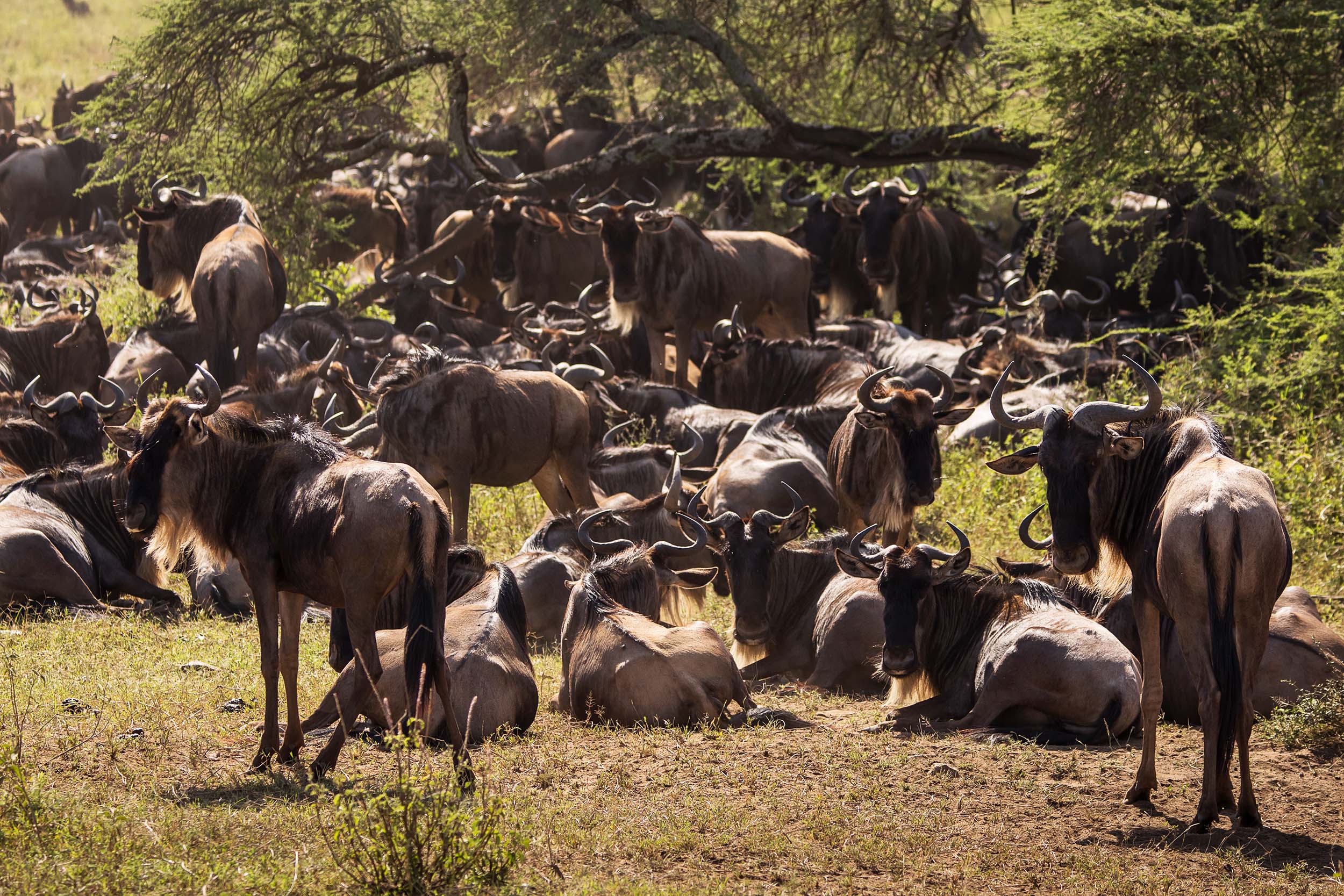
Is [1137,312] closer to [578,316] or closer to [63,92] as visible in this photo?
[578,316]

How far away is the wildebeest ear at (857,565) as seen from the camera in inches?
312

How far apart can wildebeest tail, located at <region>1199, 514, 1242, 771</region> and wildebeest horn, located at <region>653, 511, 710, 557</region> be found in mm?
3356

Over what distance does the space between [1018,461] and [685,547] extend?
2.88 m

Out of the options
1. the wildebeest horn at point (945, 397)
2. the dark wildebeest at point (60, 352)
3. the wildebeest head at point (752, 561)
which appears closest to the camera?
the wildebeest head at point (752, 561)

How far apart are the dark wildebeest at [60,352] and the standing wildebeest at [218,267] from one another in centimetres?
95

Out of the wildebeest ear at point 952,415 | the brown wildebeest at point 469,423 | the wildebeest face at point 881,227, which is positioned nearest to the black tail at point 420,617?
the brown wildebeest at point 469,423

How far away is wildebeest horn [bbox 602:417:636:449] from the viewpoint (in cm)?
1154

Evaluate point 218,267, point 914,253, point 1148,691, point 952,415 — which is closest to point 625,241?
point 218,267

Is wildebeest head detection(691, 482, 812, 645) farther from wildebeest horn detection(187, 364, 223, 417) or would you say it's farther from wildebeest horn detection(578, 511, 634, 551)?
wildebeest horn detection(187, 364, 223, 417)

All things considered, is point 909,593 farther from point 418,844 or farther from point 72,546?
point 72,546

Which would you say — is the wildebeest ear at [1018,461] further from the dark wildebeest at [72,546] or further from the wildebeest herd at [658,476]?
the dark wildebeest at [72,546]

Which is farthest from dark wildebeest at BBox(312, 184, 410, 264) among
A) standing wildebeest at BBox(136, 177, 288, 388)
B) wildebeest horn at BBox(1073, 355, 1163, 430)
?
wildebeest horn at BBox(1073, 355, 1163, 430)

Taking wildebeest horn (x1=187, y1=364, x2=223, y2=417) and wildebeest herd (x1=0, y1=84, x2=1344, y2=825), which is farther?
wildebeest horn (x1=187, y1=364, x2=223, y2=417)

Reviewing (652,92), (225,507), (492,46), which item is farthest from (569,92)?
(225,507)
